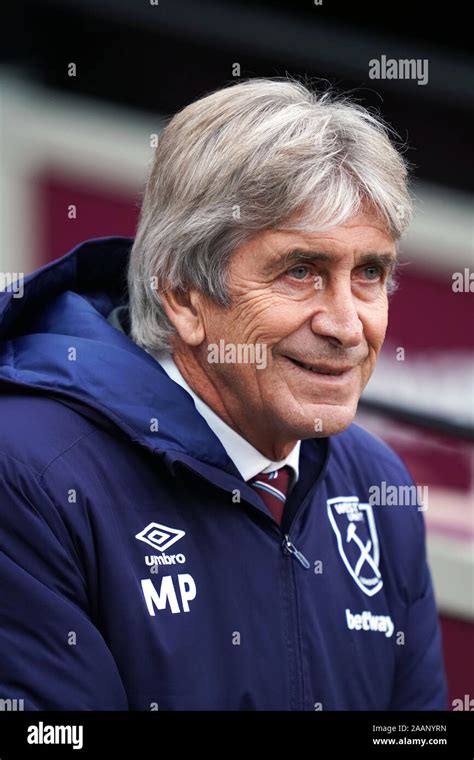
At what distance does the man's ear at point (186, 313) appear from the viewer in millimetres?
2424

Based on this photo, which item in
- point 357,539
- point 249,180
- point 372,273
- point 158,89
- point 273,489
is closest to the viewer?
point 249,180

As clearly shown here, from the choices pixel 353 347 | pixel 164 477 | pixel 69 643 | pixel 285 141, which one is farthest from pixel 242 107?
pixel 69 643

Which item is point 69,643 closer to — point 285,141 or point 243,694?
point 243,694

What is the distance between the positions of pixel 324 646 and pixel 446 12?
4.54 m

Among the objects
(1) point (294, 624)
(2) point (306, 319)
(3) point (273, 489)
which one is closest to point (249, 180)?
(2) point (306, 319)

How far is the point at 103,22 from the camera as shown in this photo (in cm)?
643

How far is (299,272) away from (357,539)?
693mm

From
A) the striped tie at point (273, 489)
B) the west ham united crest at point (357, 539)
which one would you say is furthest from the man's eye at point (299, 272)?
the west ham united crest at point (357, 539)

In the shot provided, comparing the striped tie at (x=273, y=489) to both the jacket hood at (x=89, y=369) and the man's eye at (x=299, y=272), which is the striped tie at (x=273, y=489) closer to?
the jacket hood at (x=89, y=369)

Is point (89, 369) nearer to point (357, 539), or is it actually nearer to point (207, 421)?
point (207, 421)

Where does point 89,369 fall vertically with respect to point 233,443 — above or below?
above

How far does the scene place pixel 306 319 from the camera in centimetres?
233

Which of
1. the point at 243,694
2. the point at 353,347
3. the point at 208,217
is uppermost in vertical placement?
the point at 208,217

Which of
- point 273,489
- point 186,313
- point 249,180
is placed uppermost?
point 249,180
